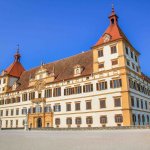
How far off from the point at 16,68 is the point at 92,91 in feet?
108

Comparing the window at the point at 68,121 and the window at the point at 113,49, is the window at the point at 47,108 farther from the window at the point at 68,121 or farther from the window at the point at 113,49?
the window at the point at 113,49

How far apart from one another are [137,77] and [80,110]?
43.2 feet

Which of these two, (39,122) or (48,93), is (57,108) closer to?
(48,93)

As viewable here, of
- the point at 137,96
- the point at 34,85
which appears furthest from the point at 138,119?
the point at 34,85

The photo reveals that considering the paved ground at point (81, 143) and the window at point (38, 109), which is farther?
the window at point (38, 109)

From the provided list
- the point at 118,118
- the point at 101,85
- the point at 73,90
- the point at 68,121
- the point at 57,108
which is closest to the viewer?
the point at 118,118

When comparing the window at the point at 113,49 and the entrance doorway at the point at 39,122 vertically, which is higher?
the window at the point at 113,49

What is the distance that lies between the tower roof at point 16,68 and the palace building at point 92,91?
8.71 meters

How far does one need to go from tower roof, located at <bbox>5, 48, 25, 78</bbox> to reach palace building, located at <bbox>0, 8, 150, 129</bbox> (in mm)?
8712

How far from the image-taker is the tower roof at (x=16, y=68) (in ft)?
193

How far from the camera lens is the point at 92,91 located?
37.3 meters

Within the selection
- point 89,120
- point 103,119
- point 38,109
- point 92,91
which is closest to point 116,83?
point 92,91

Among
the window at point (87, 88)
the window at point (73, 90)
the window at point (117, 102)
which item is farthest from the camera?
the window at point (73, 90)

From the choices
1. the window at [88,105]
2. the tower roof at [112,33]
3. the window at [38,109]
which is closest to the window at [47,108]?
the window at [38,109]
